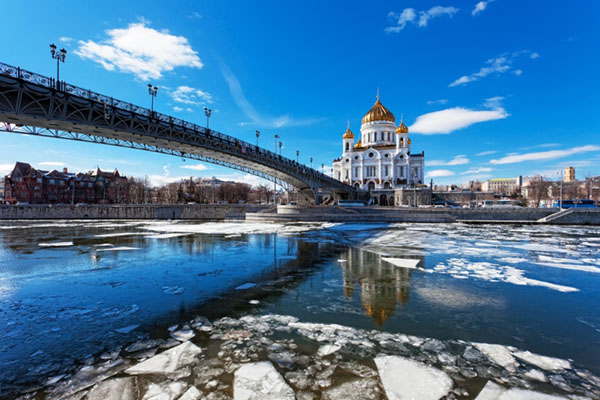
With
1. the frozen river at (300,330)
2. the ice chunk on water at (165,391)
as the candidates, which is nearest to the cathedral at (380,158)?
the frozen river at (300,330)

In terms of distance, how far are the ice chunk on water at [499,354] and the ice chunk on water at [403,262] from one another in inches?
261

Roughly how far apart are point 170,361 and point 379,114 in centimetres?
8843

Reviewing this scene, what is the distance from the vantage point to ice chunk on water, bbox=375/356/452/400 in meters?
3.71

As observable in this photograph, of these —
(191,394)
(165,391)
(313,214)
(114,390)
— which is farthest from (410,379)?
(313,214)

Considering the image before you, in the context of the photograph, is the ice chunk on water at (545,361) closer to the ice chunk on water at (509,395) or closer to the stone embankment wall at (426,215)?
the ice chunk on water at (509,395)

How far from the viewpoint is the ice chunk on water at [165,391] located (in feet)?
11.9

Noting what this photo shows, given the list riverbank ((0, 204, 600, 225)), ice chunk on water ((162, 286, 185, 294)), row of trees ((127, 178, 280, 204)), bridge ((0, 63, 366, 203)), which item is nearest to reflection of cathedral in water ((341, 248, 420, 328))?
ice chunk on water ((162, 286, 185, 294))

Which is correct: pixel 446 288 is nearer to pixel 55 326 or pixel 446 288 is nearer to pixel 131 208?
pixel 55 326

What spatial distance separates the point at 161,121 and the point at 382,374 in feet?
90.2

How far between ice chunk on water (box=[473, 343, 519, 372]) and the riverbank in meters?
34.3

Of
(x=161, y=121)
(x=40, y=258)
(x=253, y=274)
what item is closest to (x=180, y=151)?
(x=161, y=121)

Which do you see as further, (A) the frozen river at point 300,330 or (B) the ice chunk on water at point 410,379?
(A) the frozen river at point 300,330

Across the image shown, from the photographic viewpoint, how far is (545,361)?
454cm

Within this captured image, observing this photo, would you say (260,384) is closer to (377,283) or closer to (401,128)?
(377,283)
